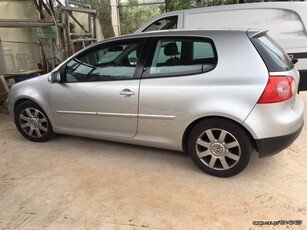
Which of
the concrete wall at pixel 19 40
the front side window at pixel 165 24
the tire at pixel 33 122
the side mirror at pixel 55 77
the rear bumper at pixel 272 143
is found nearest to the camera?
the rear bumper at pixel 272 143

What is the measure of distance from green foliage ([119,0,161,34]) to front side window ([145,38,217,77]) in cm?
933

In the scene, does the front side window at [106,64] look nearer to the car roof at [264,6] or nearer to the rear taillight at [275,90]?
the rear taillight at [275,90]

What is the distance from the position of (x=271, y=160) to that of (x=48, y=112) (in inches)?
110

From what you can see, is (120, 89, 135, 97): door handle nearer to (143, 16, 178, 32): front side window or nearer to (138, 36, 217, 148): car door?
(138, 36, 217, 148): car door

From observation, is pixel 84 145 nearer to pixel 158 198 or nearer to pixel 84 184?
pixel 84 184

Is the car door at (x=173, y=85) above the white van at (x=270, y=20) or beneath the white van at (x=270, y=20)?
beneath

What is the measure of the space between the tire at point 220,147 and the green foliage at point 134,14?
32.3 ft

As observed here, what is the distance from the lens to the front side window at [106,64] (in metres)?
3.22

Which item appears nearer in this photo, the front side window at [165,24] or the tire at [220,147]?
the tire at [220,147]

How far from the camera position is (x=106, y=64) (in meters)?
3.39

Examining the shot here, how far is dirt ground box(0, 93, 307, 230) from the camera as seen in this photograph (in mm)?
2346

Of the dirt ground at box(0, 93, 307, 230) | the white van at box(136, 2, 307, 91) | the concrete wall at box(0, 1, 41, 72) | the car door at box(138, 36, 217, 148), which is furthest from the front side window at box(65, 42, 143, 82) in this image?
the concrete wall at box(0, 1, 41, 72)

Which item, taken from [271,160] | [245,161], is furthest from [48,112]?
[271,160]

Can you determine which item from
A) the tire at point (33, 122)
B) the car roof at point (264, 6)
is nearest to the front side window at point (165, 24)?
the car roof at point (264, 6)
